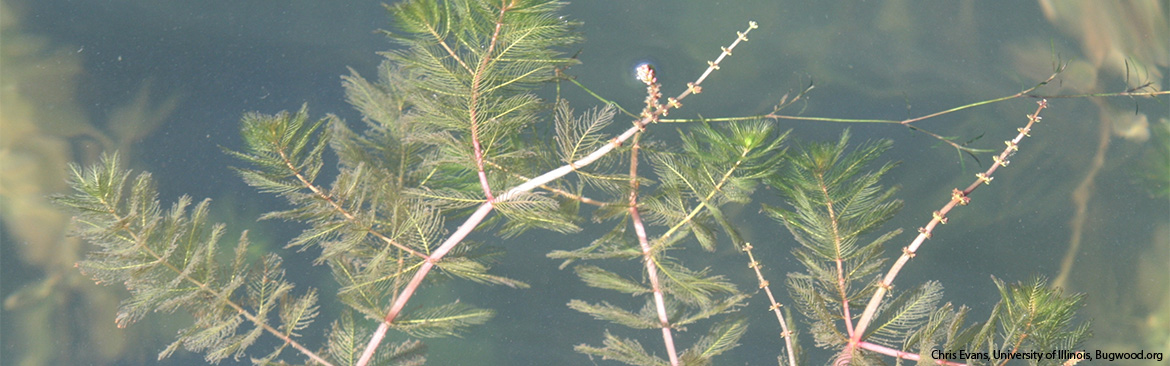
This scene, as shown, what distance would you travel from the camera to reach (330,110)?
2107 mm

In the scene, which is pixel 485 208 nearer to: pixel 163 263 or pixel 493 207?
pixel 493 207

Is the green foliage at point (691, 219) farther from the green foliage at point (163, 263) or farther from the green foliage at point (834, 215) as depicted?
the green foliage at point (163, 263)

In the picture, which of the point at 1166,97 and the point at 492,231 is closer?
the point at 492,231

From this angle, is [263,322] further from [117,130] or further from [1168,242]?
[1168,242]

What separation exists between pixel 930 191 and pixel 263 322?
6.41ft

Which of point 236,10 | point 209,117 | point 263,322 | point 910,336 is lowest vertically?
point 263,322

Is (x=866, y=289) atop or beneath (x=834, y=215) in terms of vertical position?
beneath

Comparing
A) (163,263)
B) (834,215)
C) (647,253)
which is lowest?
(163,263)

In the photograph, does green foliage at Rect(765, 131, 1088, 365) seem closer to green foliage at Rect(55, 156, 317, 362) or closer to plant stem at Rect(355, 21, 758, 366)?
plant stem at Rect(355, 21, 758, 366)

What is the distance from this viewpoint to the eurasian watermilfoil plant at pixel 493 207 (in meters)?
1.35

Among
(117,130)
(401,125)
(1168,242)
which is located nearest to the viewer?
(401,125)

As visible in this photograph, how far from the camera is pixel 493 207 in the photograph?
1.47 m

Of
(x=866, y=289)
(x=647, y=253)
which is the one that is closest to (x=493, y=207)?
(x=647, y=253)

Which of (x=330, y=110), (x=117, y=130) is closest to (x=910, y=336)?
(x=330, y=110)
